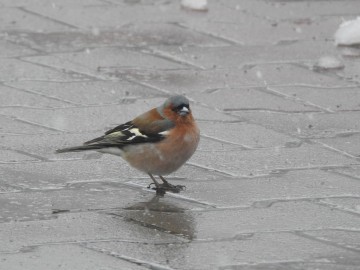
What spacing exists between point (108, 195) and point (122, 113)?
4.83 ft

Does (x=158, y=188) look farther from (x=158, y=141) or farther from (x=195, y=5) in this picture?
(x=195, y=5)

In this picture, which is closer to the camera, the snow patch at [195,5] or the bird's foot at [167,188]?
the bird's foot at [167,188]

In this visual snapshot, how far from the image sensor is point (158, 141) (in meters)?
5.89

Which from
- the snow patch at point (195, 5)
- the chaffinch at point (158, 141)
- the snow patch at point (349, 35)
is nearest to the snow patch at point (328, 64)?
the snow patch at point (349, 35)

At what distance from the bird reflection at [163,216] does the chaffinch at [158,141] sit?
0.19 metres

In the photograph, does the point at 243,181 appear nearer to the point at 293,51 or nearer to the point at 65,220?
the point at 65,220

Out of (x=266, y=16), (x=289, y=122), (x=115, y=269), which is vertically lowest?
(x=115, y=269)

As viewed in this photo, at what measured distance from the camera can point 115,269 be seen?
471cm

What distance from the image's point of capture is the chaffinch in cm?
588

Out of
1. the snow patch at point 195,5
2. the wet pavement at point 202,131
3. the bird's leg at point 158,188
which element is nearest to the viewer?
the wet pavement at point 202,131

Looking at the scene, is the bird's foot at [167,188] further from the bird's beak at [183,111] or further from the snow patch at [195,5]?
the snow patch at [195,5]

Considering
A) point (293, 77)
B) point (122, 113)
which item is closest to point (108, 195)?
point (122, 113)

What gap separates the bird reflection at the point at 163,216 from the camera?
533 centimetres

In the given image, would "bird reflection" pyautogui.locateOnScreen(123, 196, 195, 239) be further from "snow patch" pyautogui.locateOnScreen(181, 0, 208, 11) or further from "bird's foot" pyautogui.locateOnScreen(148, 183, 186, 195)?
"snow patch" pyautogui.locateOnScreen(181, 0, 208, 11)
